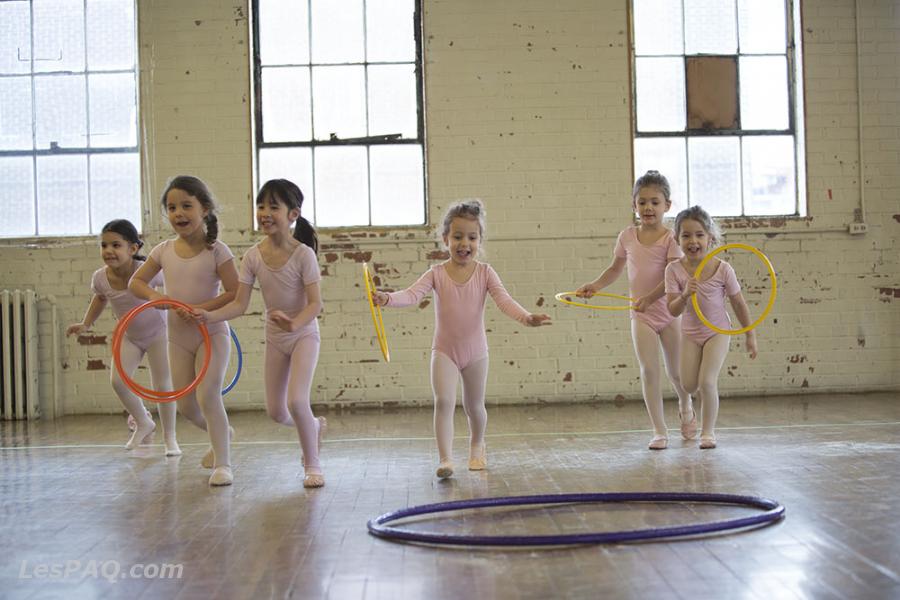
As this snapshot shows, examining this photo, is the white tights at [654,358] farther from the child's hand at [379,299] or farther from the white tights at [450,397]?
the child's hand at [379,299]

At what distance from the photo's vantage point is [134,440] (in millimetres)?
6203

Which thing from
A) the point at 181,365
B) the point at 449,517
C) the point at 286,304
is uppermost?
the point at 286,304

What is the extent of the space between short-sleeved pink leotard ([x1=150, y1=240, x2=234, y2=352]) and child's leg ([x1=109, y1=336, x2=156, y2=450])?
4.21ft

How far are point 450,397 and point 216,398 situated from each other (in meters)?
1.13

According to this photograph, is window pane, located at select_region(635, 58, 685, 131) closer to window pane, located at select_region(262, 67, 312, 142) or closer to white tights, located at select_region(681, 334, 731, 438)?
window pane, located at select_region(262, 67, 312, 142)

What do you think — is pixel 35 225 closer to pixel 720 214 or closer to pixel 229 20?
pixel 229 20

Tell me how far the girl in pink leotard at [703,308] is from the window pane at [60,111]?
17.5 feet

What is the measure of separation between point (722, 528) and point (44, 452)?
4.45 meters

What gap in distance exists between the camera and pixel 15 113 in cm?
866

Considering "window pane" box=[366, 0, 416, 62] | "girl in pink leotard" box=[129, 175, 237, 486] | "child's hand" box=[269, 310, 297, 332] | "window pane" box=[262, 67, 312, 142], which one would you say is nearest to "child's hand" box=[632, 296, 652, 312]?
"child's hand" box=[269, 310, 297, 332]

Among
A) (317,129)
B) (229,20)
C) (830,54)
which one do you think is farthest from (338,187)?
(830,54)

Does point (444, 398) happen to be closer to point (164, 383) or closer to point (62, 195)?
point (164, 383)

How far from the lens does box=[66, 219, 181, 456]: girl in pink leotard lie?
19.8ft
